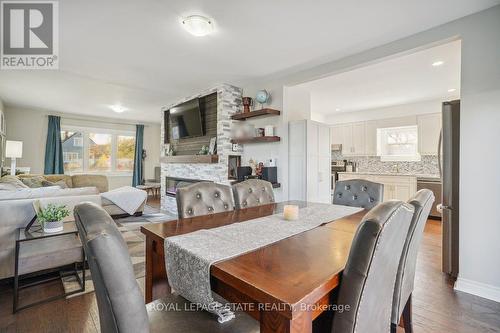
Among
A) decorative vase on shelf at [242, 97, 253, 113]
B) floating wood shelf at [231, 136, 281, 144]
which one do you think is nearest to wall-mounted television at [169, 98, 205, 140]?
decorative vase on shelf at [242, 97, 253, 113]

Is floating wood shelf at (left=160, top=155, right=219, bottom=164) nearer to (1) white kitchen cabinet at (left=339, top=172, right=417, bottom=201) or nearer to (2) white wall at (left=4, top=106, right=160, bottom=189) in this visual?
(2) white wall at (left=4, top=106, right=160, bottom=189)

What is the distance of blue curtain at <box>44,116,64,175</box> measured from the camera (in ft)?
21.6

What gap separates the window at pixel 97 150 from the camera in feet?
23.4

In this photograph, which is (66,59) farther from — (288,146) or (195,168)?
(288,146)

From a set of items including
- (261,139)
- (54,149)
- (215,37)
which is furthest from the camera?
(54,149)

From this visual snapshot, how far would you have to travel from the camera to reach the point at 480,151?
2146 mm

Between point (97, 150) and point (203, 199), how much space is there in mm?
7069

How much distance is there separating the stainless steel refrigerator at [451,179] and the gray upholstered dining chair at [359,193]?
2.45ft

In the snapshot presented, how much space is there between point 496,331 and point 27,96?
7.70 m

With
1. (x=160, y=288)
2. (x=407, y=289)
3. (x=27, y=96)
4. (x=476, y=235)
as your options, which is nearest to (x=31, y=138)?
(x=27, y=96)

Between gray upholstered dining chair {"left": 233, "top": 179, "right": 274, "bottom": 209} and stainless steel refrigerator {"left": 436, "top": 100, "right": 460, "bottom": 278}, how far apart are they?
5.66 ft

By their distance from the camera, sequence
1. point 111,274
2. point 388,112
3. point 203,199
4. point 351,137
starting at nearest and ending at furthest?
point 111,274 → point 203,199 → point 388,112 → point 351,137

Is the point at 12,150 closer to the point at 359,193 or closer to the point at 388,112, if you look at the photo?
the point at 359,193

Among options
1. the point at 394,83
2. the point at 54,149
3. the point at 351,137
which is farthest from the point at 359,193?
the point at 54,149
